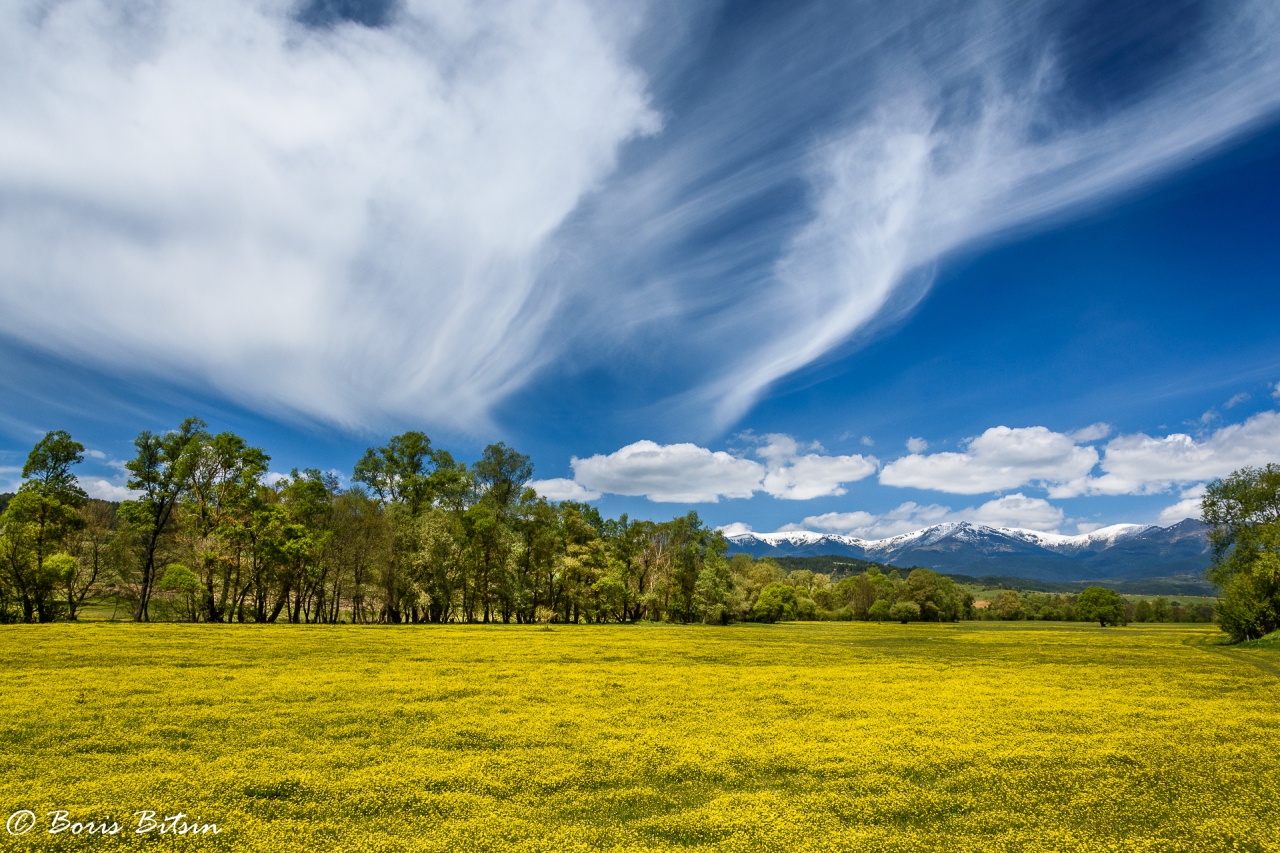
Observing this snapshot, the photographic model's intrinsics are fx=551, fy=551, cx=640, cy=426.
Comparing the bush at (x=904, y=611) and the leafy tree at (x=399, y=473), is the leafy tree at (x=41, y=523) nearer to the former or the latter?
the leafy tree at (x=399, y=473)

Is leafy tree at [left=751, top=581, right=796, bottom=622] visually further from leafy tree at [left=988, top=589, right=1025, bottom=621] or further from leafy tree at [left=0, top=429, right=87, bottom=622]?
leafy tree at [left=0, top=429, right=87, bottom=622]

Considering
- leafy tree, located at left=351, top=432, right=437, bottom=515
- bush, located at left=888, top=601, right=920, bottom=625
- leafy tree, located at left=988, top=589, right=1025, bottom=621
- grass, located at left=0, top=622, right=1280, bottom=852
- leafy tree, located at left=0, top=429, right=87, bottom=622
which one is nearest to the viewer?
grass, located at left=0, top=622, right=1280, bottom=852

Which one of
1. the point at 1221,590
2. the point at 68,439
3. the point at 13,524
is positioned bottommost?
the point at 1221,590

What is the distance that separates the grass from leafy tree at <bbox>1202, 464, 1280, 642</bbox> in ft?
91.2

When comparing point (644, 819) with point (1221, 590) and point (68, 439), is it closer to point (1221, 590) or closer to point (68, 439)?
point (68, 439)

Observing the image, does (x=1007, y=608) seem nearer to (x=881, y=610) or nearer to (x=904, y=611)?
(x=881, y=610)

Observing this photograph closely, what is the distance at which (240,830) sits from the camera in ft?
25.5

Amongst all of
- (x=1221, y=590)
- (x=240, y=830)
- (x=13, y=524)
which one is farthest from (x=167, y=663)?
(x=1221, y=590)

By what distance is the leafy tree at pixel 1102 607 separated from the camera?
9500cm

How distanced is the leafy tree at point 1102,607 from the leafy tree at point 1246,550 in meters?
50.6

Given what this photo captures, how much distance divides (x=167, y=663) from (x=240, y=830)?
59.0ft

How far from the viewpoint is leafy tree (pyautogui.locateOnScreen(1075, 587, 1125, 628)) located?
9500 centimetres

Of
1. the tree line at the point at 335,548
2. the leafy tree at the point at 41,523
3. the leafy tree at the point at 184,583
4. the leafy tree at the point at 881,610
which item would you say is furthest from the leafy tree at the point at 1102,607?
the leafy tree at the point at 41,523

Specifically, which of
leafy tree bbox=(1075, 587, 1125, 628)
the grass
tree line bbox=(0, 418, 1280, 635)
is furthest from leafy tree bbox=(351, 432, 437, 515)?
leafy tree bbox=(1075, 587, 1125, 628)
